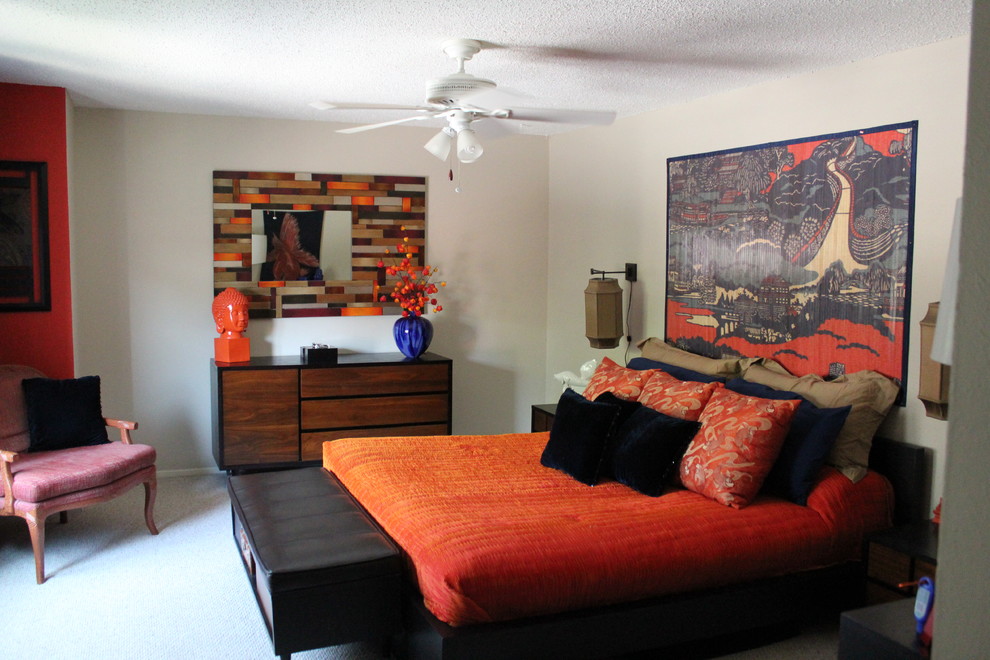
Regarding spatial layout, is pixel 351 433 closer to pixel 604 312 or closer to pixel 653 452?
pixel 604 312

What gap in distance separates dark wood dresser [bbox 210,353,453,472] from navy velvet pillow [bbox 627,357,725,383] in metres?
1.40

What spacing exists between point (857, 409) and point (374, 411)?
3015 millimetres

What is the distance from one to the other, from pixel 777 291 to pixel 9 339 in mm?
4115

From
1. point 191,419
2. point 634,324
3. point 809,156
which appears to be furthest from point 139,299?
point 809,156

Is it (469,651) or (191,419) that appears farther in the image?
(191,419)

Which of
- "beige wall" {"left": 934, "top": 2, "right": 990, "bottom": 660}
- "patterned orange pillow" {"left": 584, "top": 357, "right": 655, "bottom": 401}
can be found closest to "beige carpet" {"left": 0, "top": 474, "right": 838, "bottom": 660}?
"patterned orange pillow" {"left": 584, "top": 357, "right": 655, "bottom": 401}

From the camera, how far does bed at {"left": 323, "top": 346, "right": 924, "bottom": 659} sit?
2.66 meters

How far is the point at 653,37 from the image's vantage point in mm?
3361

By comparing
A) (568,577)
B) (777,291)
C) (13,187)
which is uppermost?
(13,187)

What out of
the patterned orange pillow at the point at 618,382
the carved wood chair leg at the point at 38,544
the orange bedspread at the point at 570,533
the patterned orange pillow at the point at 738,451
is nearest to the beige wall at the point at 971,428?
the orange bedspread at the point at 570,533

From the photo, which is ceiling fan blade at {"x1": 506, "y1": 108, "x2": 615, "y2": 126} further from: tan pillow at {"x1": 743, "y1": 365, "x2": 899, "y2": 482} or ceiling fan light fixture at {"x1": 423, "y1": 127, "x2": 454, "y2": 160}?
tan pillow at {"x1": 743, "y1": 365, "x2": 899, "y2": 482}

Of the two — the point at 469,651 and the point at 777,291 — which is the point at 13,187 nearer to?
the point at 469,651

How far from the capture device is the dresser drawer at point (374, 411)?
5.26 m

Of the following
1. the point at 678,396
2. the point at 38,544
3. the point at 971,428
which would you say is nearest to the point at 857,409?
the point at 678,396
